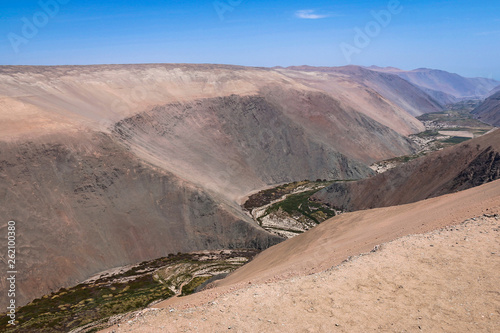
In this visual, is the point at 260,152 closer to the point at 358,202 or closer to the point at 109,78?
the point at 358,202

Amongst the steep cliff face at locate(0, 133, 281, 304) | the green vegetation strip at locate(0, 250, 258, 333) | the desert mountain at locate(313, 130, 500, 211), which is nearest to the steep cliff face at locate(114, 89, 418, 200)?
the steep cliff face at locate(0, 133, 281, 304)

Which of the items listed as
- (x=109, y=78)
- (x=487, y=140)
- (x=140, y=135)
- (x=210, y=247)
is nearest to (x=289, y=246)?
(x=210, y=247)

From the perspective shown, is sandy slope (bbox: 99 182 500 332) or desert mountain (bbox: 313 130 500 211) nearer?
sandy slope (bbox: 99 182 500 332)

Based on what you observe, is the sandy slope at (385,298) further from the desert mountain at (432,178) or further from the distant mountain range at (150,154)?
the distant mountain range at (150,154)

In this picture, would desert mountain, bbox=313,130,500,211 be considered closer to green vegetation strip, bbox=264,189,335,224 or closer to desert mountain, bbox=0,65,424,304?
green vegetation strip, bbox=264,189,335,224

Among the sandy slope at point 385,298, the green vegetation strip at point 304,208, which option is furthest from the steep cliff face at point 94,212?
the sandy slope at point 385,298

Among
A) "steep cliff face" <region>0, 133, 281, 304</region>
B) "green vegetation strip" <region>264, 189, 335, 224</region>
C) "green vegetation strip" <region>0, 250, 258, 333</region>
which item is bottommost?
"green vegetation strip" <region>0, 250, 258, 333</region>
